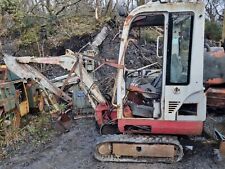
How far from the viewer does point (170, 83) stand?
5.37 m

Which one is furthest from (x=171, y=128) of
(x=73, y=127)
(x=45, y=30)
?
(x=45, y=30)

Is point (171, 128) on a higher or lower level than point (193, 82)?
lower

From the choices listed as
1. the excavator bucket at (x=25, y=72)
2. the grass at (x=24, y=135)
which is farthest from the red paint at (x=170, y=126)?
the grass at (x=24, y=135)

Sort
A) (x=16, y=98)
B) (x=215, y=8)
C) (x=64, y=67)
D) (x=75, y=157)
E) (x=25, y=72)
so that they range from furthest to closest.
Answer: (x=215, y=8) → (x=16, y=98) → (x=25, y=72) → (x=64, y=67) → (x=75, y=157)

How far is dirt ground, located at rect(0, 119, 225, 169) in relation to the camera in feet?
18.5

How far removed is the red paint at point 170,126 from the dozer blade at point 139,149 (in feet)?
0.39

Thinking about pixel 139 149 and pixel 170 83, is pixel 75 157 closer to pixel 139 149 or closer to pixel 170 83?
pixel 139 149

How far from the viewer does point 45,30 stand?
13055mm

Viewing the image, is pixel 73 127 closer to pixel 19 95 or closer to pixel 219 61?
pixel 19 95

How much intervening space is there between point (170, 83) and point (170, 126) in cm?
68

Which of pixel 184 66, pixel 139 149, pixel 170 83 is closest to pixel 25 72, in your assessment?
pixel 139 149

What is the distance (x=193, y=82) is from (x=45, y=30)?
28.6 ft

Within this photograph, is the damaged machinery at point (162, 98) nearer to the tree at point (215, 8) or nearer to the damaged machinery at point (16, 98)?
the damaged machinery at point (16, 98)

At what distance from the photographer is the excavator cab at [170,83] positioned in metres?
5.22
